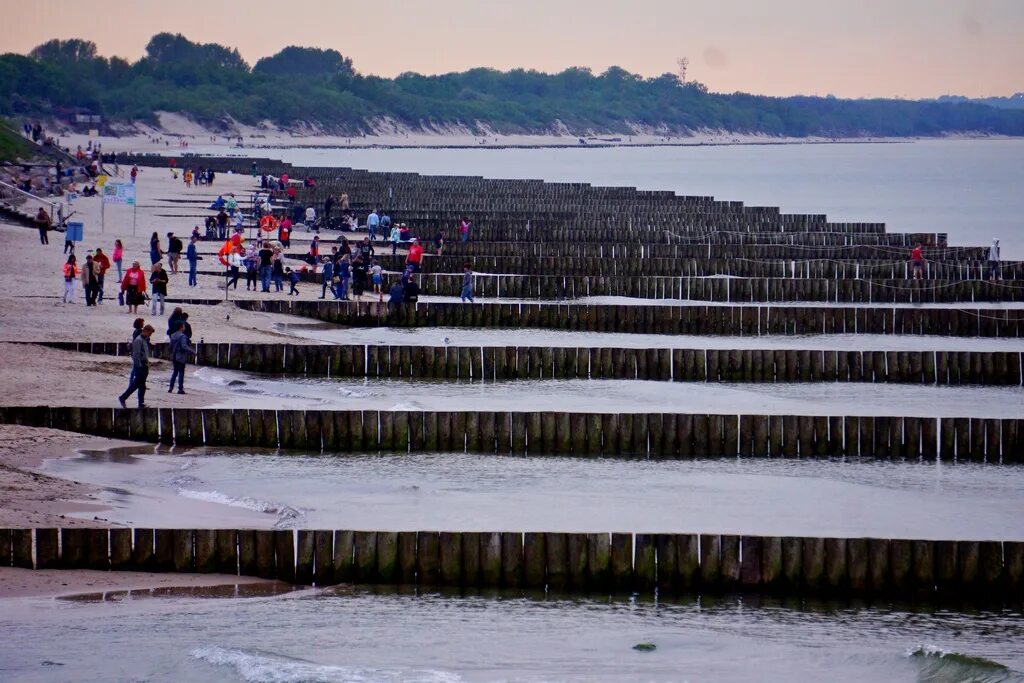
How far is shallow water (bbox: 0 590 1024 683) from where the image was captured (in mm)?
19250

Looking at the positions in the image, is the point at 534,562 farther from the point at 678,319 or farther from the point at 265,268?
the point at 265,268

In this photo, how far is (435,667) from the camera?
19.6m

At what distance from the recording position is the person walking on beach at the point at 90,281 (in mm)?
45344

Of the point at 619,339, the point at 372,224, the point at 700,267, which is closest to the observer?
the point at 619,339

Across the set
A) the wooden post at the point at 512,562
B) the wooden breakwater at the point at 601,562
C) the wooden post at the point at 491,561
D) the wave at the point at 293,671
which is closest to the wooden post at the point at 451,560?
the wooden breakwater at the point at 601,562

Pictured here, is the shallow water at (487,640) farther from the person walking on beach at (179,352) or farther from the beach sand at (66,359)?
the person walking on beach at (179,352)

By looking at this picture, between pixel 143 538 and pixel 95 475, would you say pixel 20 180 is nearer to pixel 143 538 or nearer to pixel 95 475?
pixel 95 475

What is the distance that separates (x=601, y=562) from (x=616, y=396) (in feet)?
58.4

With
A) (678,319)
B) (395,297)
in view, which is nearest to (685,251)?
(678,319)

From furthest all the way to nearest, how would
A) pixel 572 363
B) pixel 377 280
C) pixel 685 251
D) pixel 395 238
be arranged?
pixel 685 251, pixel 395 238, pixel 377 280, pixel 572 363

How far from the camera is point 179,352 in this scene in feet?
Answer: 114

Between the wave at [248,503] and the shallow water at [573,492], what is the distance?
4cm

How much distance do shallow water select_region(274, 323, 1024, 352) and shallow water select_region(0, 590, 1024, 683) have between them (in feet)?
91.8

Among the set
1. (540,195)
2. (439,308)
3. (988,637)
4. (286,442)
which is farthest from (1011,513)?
(540,195)
